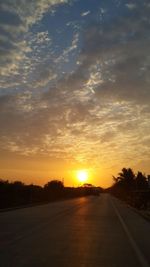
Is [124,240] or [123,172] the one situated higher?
[123,172]

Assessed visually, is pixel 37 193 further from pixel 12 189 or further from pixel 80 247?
pixel 80 247

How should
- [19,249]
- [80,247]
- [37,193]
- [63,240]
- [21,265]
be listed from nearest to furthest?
[21,265] < [19,249] < [80,247] < [63,240] < [37,193]

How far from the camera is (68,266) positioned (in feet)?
34.1

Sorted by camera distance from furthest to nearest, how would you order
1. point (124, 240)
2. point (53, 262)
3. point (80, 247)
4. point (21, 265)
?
1. point (124, 240)
2. point (80, 247)
3. point (53, 262)
4. point (21, 265)

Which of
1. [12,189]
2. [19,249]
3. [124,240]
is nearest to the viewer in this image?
[19,249]

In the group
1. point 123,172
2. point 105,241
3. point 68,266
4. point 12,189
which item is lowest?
point 68,266

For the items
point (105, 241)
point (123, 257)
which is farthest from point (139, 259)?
point (105, 241)

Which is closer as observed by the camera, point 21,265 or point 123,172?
point 21,265

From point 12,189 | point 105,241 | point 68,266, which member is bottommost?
point 68,266

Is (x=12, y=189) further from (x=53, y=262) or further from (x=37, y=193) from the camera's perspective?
(x=53, y=262)

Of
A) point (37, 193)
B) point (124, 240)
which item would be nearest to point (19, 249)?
point (124, 240)

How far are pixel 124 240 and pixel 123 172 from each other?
277 feet

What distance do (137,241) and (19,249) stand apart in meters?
5.23

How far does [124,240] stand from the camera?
1694 centimetres
